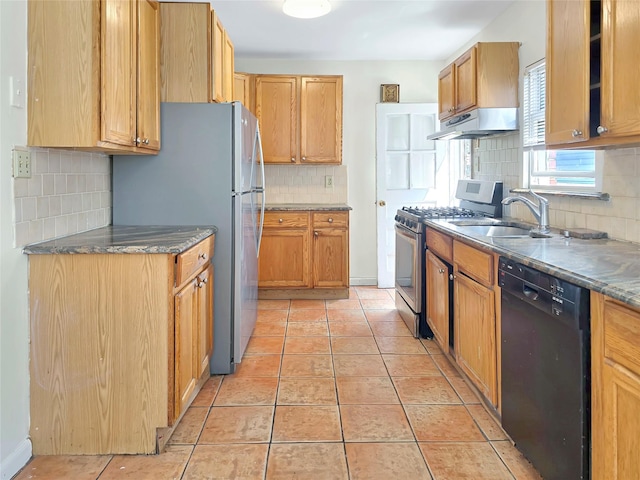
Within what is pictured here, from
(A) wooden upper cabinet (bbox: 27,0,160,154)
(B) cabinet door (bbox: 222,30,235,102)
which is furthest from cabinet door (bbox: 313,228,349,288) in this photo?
(A) wooden upper cabinet (bbox: 27,0,160,154)

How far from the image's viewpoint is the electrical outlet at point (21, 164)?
199 centimetres

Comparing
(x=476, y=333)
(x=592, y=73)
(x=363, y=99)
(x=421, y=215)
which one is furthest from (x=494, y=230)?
(x=363, y=99)

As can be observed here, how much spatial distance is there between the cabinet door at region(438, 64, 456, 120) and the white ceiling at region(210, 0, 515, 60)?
0.42 meters

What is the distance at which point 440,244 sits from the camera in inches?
128

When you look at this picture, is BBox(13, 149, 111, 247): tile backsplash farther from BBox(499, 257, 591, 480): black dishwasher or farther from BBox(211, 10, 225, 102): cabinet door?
BBox(499, 257, 591, 480): black dishwasher

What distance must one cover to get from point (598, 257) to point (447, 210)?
2.18 m

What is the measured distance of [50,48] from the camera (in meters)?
2.07

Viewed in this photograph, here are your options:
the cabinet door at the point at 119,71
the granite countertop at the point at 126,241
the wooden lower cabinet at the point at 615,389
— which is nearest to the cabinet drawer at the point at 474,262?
the wooden lower cabinet at the point at 615,389

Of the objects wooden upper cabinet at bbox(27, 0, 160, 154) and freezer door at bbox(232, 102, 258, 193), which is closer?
wooden upper cabinet at bbox(27, 0, 160, 154)

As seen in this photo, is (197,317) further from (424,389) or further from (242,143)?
(424,389)

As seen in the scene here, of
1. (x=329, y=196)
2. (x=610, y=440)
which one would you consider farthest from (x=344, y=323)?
(x=610, y=440)

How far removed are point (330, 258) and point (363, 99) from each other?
180 cm

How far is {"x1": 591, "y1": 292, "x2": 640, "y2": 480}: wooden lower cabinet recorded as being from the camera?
1.35m

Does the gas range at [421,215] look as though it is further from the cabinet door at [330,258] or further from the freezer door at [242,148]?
the freezer door at [242,148]
